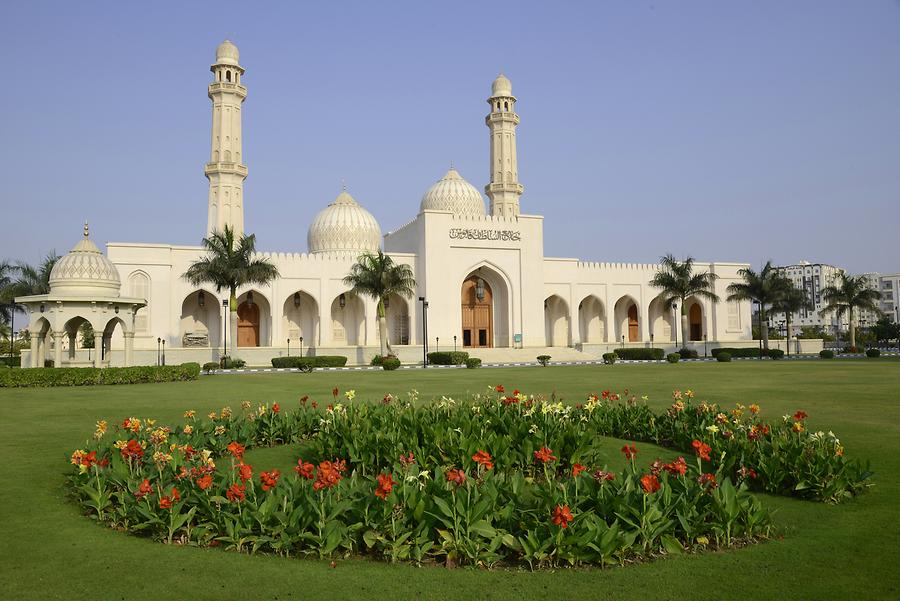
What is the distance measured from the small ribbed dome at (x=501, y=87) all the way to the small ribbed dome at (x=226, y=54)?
50.5 ft

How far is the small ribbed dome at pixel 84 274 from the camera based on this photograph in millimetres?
23953

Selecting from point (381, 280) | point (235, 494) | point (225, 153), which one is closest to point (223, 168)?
point (225, 153)

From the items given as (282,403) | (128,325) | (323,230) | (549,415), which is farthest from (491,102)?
(549,415)

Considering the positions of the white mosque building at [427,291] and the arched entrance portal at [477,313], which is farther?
the arched entrance portal at [477,313]

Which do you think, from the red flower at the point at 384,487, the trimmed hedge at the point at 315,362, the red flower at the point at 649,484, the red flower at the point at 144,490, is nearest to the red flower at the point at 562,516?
the red flower at the point at 649,484

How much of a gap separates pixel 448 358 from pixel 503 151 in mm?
16216

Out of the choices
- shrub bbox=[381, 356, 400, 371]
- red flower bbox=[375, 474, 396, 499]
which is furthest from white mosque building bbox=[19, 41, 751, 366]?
red flower bbox=[375, 474, 396, 499]

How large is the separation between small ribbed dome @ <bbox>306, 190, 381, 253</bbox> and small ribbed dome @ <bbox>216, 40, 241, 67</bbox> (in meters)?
10.0

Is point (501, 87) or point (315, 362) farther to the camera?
point (501, 87)

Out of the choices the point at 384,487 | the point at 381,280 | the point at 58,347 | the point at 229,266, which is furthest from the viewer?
the point at 381,280

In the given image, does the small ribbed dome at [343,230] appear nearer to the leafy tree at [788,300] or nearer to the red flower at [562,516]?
the leafy tree at [788,300]

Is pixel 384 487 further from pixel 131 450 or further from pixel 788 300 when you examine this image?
pixel 788 300

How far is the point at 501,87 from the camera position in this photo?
4334cm

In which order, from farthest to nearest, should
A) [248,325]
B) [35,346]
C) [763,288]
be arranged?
[763,288]
[248,325]
[35,346]
